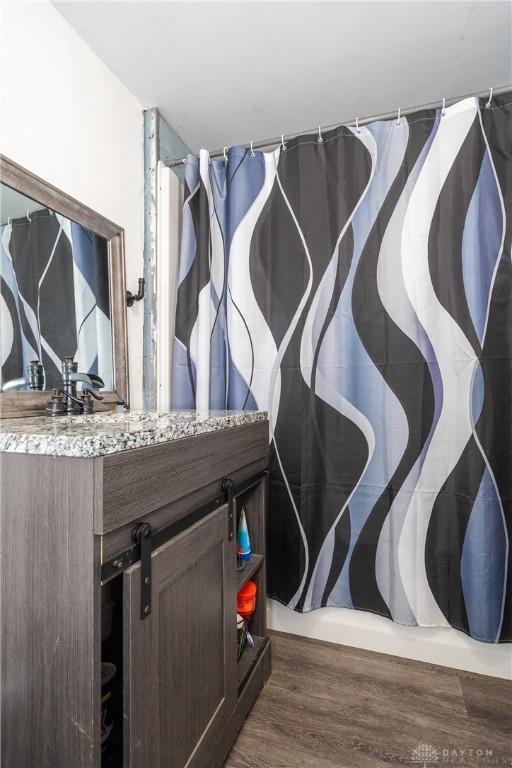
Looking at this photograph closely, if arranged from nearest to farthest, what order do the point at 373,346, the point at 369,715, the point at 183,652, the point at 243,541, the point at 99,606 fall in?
the point at 99,606
the point at 183,652
the point at 369,715
the point at 243,541
the point at 373,346

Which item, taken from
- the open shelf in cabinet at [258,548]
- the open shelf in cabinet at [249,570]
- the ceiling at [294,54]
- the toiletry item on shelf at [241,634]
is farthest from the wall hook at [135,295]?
the toiletry item on shelf at [241,634]

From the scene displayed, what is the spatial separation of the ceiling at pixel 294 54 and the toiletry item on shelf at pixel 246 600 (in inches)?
69.2

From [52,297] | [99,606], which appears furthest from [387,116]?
[99,606]

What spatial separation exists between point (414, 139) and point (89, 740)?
5.78 feet

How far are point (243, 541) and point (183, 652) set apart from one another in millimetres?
507

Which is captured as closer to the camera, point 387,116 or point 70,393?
point 70,393

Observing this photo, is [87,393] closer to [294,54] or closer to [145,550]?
[145,550]

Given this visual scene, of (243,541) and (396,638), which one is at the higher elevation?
(243,541)

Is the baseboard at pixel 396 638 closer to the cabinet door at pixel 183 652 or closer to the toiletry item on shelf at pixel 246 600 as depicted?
the toiletry item on shelf at pixel 246 600

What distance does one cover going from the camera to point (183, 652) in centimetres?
79

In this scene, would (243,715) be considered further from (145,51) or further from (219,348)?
(145,51)

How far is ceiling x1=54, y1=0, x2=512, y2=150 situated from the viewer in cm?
116

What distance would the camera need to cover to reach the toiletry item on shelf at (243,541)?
1.27m

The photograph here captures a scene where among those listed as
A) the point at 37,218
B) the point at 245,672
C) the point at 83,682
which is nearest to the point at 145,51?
the point at 37,218
